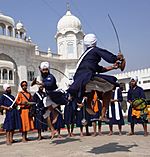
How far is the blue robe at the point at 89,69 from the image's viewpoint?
524 cm

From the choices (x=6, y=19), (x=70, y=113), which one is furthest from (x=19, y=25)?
(x=70, y=113)

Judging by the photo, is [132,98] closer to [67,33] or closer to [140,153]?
[140,153]

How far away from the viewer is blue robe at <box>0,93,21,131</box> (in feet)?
27.2

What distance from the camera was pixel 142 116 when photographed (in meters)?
8.26

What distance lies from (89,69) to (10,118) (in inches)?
148

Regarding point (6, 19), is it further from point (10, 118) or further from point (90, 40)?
point (90, 40)

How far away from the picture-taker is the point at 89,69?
5.35 metres

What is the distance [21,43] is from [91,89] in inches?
1228

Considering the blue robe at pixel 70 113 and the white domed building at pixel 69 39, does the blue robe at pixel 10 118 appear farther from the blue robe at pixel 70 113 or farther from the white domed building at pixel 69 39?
the white domed building at pixel 69 39

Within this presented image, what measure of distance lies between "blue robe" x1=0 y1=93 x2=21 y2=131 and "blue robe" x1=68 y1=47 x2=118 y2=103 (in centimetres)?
343

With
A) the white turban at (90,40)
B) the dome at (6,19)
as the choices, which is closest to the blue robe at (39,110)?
the white turban at (90,40)

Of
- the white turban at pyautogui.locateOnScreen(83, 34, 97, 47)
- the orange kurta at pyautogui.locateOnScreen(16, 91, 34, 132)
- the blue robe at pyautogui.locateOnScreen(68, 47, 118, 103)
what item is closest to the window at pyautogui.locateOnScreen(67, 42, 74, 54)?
the orange kurta at pyautogui.locateOnScreen(16, 91, 34, 132)

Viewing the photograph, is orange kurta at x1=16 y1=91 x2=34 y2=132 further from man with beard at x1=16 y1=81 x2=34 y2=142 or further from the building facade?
the building facade

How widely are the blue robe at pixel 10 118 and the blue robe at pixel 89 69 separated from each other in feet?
11.2
